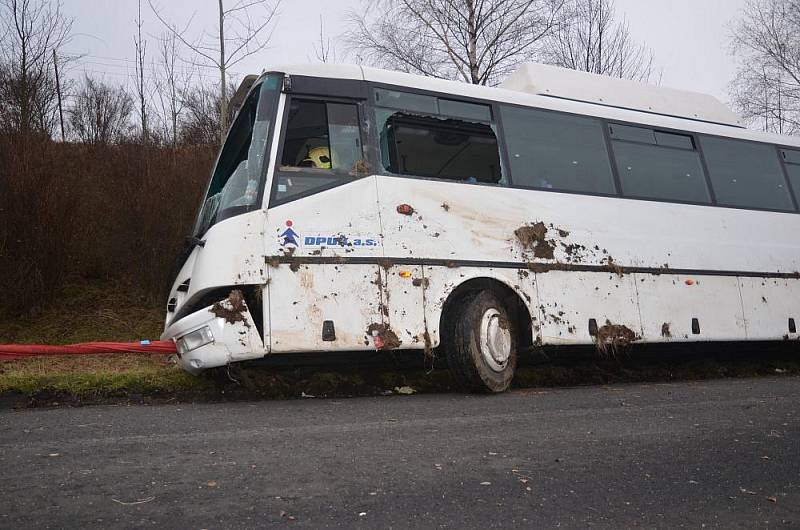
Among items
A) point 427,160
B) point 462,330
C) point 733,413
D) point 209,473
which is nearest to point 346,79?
point 427,160

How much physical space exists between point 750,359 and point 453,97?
6.61 m

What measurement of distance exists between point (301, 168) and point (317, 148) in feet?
0.95

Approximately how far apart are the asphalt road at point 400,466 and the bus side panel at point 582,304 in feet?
4.42

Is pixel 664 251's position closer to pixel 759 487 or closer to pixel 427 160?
pixel 427 160

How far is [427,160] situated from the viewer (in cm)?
655

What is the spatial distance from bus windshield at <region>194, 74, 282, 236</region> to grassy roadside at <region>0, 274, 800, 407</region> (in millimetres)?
1497

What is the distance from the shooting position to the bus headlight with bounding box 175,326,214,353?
5.58 meters

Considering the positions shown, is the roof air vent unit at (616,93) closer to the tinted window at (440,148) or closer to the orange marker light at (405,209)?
the tinted window at (440,148)

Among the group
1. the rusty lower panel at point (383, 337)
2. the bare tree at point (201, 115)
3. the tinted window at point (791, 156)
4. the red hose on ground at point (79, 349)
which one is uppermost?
the bare tree at point (201, 115)

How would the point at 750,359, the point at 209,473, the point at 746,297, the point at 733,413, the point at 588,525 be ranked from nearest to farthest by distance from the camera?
the point at 588,525
the point at 209,473
the point at 733,413
the point at 746,297
the point at 750,359

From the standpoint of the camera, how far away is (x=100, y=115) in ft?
65.4

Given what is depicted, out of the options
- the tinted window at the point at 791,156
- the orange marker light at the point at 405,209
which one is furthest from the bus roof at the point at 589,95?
the orange marker light at the point at 405,209

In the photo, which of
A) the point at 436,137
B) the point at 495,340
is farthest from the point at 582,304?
the point at 436,137

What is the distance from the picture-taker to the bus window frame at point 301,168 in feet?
19.1
